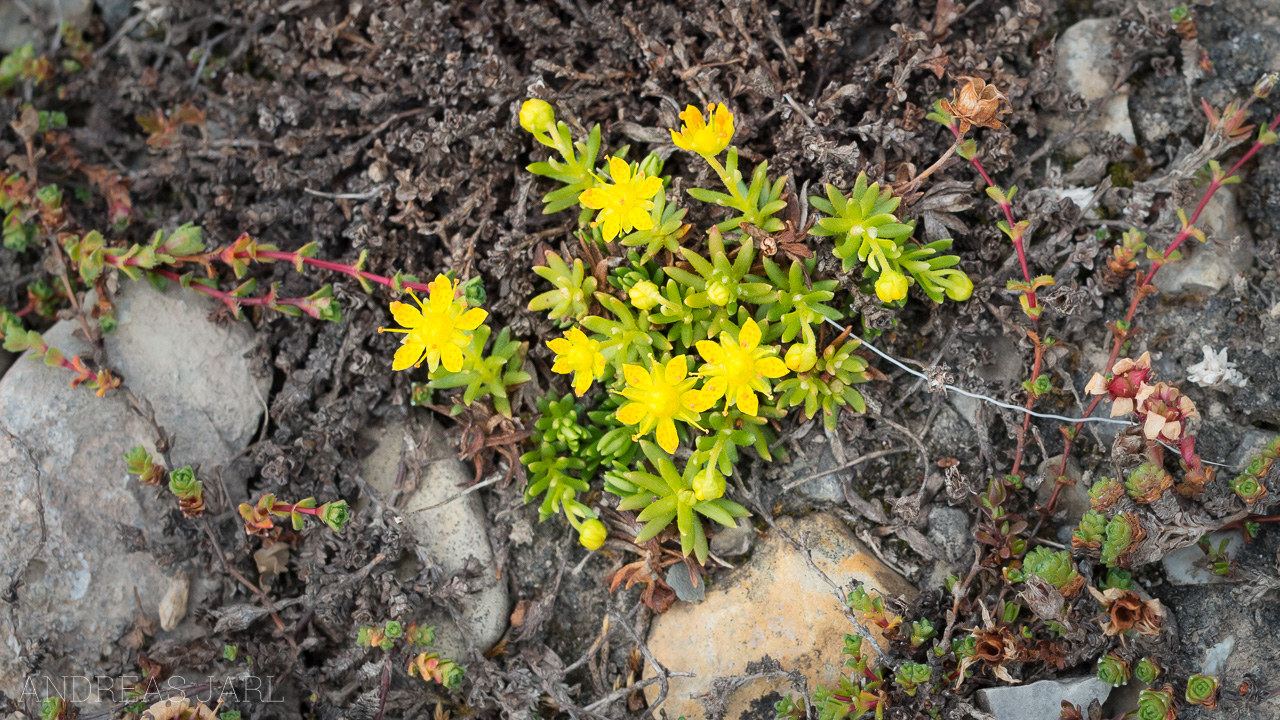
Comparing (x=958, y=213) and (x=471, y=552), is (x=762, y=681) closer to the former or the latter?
(x=471, y=552)

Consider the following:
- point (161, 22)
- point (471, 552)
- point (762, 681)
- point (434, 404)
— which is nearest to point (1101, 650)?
point (762, 681)

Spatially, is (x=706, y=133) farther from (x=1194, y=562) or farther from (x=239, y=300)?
(x=1194, y=562)

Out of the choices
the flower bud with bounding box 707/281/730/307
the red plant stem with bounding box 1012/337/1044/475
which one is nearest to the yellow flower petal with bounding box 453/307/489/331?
the flower bud with bounding box 707/281/730/307

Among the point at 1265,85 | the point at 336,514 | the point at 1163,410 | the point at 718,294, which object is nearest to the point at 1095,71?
the point at 1265,85

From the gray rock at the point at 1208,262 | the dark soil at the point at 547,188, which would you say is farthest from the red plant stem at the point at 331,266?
the gray rock at the point at 1208,262

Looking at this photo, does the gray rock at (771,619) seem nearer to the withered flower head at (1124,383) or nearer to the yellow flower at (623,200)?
the withered flower head at (1124,383)
